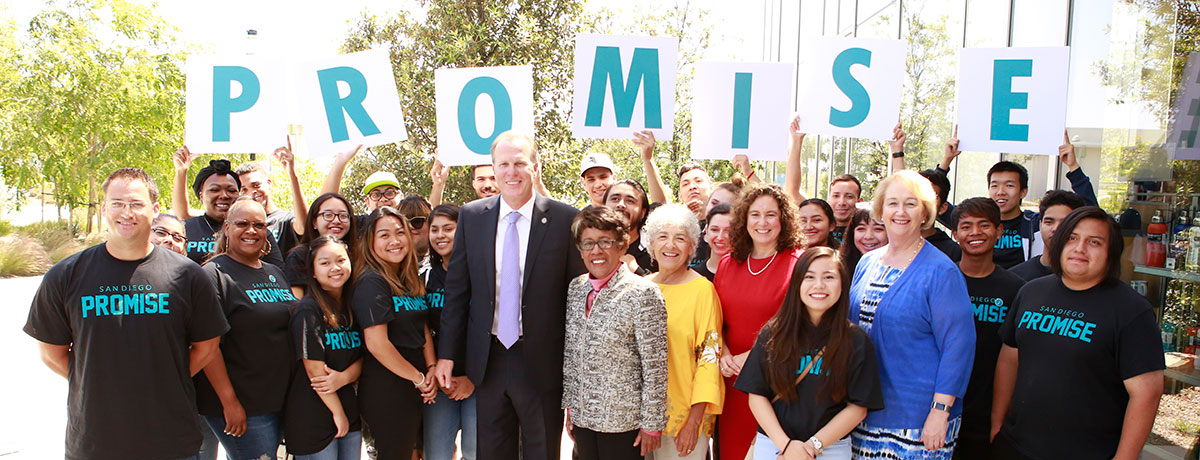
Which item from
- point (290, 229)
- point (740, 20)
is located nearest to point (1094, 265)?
point (290, 229)

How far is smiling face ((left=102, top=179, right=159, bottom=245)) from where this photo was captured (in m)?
2.97

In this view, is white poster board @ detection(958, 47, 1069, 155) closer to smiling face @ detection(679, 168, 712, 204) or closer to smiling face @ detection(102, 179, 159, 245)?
smiling face @ detection(679, 168, 712, 204)

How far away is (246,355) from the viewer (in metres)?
3.51

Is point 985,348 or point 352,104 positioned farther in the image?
point 352,104

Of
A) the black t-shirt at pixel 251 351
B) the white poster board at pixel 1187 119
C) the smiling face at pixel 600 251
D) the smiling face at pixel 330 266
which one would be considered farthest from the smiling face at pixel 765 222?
the white poster board at pixel 1187 119

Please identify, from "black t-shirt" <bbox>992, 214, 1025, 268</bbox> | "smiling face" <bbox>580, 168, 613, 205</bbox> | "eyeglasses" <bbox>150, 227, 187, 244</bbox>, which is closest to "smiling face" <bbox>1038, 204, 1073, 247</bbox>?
"black t-shirt" <bbox>992, 214, 1025, 268</bbox>

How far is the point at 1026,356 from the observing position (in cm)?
306

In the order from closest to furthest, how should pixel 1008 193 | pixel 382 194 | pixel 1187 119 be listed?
pixel 1187 119 < pixel 1008 193 < pixel 382 194

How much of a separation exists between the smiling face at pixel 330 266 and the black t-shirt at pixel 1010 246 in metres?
3.83

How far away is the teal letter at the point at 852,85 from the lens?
5184mm

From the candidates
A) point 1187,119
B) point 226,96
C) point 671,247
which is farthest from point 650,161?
point 1187,119

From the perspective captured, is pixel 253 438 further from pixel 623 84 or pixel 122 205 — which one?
pixel 623 84

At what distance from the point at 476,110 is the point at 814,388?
3.29 meters

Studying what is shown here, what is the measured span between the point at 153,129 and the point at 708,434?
1907 cm
